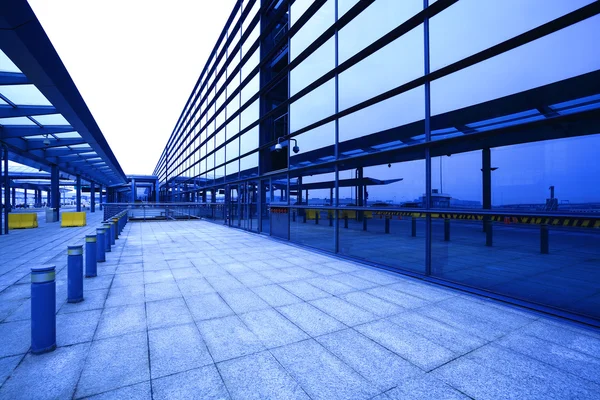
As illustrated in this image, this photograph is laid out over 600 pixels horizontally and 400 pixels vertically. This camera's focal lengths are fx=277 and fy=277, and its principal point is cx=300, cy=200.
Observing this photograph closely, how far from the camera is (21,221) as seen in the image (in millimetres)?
16734

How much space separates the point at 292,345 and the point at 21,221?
21.4m

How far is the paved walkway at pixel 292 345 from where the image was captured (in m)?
2.57

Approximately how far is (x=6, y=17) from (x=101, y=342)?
6.07 metres

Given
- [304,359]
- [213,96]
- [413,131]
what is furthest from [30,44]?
[213,96]

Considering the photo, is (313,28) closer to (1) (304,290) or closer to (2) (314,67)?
(2) (314,67)

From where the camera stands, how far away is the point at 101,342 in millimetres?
3365

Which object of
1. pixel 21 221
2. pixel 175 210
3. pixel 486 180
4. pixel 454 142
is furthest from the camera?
pixel 175 210

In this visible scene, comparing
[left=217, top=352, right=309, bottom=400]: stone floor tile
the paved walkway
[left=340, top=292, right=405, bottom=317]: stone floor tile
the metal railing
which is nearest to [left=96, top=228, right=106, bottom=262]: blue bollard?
the paved walkway

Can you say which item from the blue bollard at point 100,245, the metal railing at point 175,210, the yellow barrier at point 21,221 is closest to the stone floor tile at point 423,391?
the blue bollard at point 100,245

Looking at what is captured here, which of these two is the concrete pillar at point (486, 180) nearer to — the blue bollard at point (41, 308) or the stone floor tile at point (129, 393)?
the stone floor tile at point (129, 393)

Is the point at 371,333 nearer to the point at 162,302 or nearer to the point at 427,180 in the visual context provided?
the point at 162,302

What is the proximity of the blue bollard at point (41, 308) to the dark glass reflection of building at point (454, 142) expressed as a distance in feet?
20.9

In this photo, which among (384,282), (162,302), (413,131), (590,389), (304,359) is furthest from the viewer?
(413,131)

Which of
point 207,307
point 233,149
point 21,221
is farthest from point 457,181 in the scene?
point 21,221
